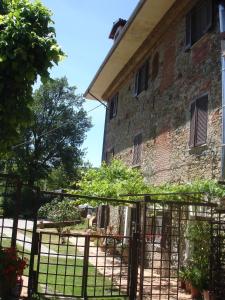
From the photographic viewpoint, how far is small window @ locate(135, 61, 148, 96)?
48.9 ft

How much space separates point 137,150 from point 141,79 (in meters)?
2.77

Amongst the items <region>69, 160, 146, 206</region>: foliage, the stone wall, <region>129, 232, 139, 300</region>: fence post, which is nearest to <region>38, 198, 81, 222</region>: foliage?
the stone wall

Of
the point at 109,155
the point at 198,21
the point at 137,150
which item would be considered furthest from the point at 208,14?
the point at 109,155

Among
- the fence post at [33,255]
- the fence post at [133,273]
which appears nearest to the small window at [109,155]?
the fence post at [133,273]

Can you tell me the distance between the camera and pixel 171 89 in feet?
40.3

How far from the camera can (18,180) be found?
7.29 m

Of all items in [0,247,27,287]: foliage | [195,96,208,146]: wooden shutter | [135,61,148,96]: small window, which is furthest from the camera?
[135,61,148,96]: small window

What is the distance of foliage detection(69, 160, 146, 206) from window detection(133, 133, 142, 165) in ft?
2.28

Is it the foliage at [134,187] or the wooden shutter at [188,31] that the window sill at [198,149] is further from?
the wooden shutter at [188,31]

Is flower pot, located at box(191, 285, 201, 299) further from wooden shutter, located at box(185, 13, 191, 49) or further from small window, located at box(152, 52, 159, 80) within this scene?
small window, located at box(152, 52, 159, 80)

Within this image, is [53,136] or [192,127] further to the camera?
[53,136]

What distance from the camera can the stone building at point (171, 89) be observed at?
9711 mm

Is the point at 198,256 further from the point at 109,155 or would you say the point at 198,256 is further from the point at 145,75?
the point at 109,155

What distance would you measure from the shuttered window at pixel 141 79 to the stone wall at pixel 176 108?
0.91 ft
